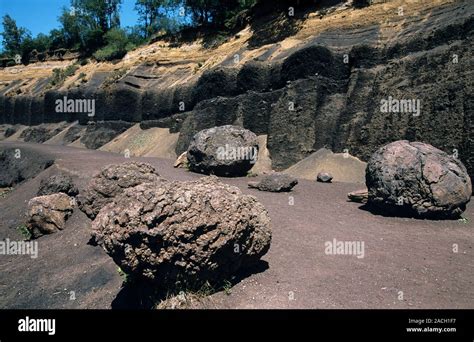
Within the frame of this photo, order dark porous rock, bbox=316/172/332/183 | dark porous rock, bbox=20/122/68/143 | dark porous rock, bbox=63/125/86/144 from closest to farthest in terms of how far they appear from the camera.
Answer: dark porous rock, bbox=316/172/332/183, dark porous rock, bbox=63/125/86/144, dark porous rock, bbox=20/122/68/143

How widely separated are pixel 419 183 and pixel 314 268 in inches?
175

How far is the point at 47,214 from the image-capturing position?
10.3 m

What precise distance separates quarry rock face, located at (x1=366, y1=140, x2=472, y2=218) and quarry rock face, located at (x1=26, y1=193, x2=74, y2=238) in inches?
324

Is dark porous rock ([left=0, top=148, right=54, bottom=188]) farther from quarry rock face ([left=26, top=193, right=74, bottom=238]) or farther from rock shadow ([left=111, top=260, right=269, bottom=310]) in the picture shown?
rock shadow ([left=111, top=260, right=269, bottom=310])

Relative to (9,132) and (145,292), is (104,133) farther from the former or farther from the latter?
(145,292)

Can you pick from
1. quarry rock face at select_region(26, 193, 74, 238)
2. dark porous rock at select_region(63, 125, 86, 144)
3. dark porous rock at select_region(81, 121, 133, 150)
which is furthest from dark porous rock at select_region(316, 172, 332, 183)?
dark porous rock at select_region(63, 125, 86, 144)

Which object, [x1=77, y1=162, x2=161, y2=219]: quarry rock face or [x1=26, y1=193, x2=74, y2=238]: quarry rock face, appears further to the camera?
[x1=26, y1=193, x2=74, y2=238]: quarry rock face

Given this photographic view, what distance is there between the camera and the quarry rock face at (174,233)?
5246 millimetres

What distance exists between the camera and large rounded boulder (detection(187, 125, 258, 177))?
15.4 meters

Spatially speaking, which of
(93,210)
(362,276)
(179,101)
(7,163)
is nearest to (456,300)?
(362,276)

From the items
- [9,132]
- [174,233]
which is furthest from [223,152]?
[9,132]

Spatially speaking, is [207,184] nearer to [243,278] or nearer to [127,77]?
[243,278]

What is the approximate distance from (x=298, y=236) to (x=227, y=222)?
3037 millimetres

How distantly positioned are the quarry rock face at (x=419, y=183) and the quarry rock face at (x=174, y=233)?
17.8 feet
